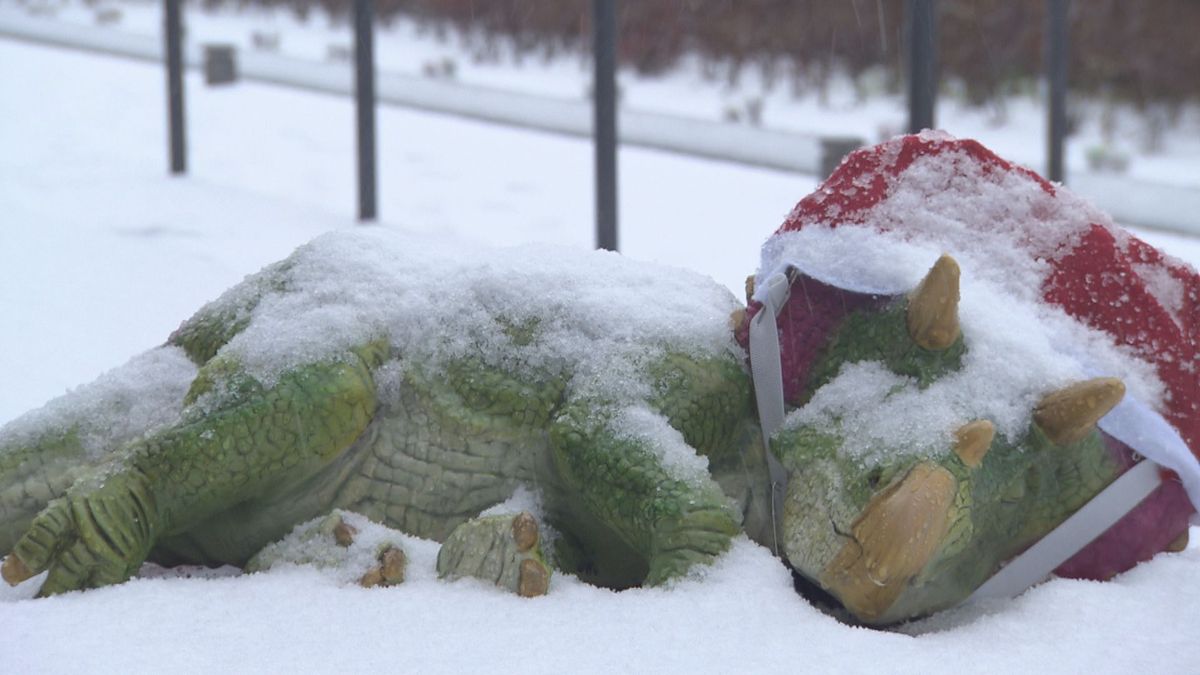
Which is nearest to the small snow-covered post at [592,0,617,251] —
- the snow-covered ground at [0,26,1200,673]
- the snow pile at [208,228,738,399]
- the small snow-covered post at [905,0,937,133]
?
the snow-covered ground at [0,26,1200,673]

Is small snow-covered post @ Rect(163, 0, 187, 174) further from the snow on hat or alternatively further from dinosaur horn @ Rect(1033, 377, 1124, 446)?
dinosaur horn @ Rect(1033, 377, 1124, 446)

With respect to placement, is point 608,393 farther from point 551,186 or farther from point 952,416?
point 551,186

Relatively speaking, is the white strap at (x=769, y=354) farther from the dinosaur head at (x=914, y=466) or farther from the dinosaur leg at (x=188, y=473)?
the dinosaur leg at (x=188, y=473)

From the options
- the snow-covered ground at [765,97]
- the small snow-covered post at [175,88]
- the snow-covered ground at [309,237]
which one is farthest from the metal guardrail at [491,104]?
the small snow-covered post at [175,88]

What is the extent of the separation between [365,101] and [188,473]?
11.8 feet

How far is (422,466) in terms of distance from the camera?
232cm

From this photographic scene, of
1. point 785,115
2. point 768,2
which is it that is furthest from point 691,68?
point 785,115

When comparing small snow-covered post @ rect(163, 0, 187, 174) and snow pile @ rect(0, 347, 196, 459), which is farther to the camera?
small snow-covered post @ rect(163, 0, 187, 174)

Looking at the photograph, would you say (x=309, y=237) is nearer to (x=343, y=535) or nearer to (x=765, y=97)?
(x=343, y=535)

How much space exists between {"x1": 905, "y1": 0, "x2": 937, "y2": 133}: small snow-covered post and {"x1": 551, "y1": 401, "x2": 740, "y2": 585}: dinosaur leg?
1911 mm

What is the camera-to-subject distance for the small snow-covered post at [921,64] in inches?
148

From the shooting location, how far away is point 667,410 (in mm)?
2240

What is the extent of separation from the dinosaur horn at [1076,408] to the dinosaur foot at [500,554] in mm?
725

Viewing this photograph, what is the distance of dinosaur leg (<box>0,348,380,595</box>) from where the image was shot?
2.17m
